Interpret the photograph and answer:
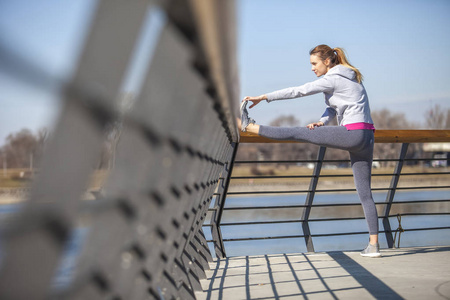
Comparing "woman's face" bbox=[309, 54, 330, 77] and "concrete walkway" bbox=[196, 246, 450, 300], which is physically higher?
"woman's face" bbox=[309, 54, 330, 77]

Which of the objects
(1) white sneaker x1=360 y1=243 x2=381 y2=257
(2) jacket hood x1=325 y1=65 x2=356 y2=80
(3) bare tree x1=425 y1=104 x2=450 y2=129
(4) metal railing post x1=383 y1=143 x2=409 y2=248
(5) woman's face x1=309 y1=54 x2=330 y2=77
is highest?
(3) bare tree x1=425 y1=104 x2=450 y2=129

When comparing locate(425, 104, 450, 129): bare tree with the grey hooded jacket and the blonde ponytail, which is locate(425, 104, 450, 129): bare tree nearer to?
the blonde ponytail

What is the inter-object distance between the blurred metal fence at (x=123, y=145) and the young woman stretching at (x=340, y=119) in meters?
1.89

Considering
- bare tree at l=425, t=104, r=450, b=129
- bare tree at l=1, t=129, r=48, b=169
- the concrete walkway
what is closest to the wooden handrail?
the concrete walkway

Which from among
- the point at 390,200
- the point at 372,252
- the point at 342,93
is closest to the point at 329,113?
the point at 342,93

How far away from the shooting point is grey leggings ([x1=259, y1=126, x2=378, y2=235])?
10.1ft

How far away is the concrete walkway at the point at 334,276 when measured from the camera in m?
2.43

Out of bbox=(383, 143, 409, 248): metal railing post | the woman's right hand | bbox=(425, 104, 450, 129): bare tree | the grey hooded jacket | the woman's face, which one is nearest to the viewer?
the woman's right hand

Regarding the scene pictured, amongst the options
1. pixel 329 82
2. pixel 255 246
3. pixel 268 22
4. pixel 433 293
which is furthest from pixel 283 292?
pixel 268 22

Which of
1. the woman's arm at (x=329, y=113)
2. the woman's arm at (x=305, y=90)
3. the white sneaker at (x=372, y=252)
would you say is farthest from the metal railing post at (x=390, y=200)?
the woman's arm at (x=305, y=90)

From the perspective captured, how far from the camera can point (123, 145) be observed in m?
0.73

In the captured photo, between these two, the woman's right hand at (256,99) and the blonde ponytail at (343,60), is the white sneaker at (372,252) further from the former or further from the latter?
the woman's right hand at (256,99)

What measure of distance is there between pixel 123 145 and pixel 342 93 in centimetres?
268

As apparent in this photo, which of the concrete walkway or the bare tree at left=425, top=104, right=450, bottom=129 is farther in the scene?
the bare tree at left=425, top=104, right=450, bottom=129
